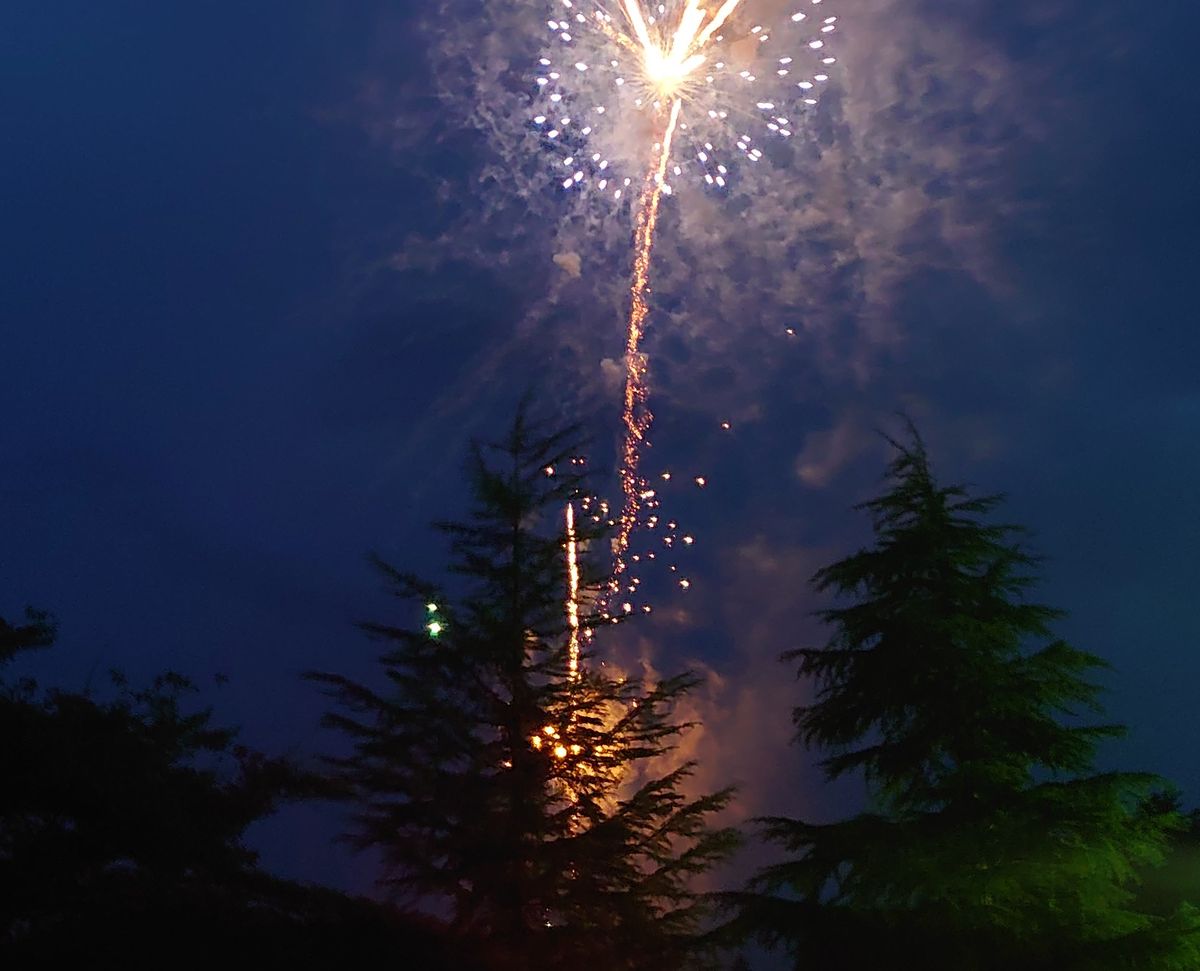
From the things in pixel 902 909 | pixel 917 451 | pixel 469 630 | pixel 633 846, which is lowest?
pixel 902 909

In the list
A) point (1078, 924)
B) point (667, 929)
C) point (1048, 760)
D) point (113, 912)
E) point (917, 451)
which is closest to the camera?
point (113, 912)

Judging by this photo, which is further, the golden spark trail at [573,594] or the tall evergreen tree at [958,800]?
the golden spark trail at [573,594]

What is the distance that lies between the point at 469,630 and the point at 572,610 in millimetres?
1514

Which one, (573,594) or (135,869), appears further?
(573,594)

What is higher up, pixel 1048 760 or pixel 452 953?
pixel 1048 760

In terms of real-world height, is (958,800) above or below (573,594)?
below

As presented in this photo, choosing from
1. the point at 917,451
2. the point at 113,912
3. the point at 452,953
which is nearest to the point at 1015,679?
the point at 917,451

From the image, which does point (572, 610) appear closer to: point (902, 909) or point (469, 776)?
point (469, 776)

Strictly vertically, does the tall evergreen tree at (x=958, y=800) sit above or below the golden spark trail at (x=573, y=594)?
below

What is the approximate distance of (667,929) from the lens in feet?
36.9

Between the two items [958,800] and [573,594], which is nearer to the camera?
[958,800]

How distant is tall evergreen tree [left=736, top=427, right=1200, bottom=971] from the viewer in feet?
28.6

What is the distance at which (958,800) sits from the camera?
9.66 meters

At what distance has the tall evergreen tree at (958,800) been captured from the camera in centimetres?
872
